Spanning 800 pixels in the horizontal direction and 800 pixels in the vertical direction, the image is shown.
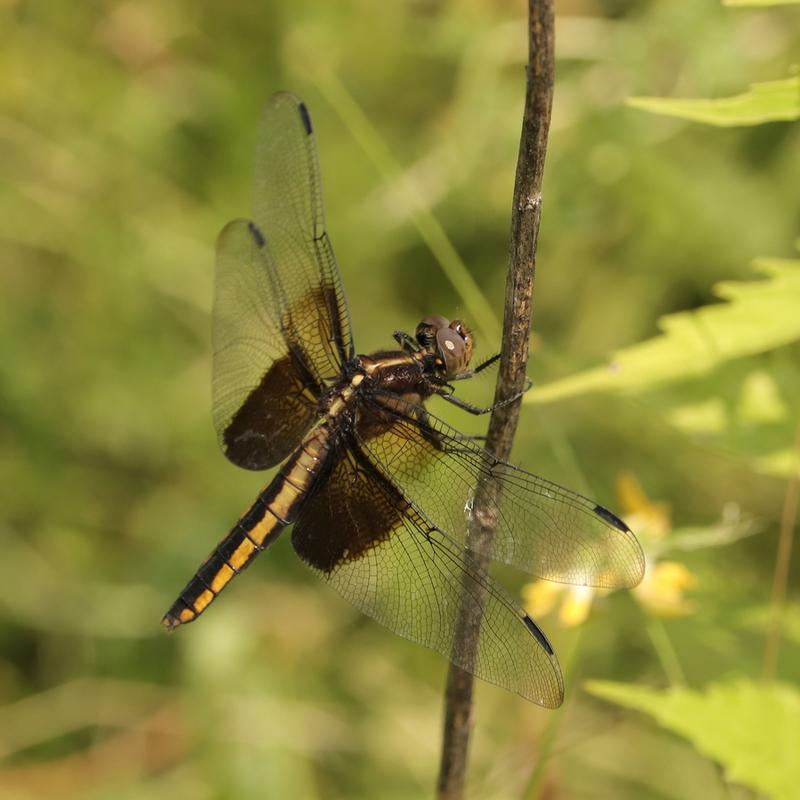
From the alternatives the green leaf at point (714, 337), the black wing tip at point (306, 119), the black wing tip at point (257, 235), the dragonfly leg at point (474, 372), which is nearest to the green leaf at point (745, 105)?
the green leaf at point (714, 337)

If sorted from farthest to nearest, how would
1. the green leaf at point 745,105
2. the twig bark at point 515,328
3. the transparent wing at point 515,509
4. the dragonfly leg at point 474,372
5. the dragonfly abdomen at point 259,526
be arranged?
1. the dragonfly abdomen at point 259,526
2. the dragonfly leg at point 474,372
3. the transparent wing at point 515,509
4. the green leaf at point 745,105
5. the twig bark at point 515,328

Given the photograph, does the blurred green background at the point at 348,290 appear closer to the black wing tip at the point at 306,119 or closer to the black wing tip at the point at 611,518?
the black wing tip at the point at 306,119

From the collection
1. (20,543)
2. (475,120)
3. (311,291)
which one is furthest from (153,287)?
(311,291)

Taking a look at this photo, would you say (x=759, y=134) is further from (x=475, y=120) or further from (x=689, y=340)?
(x=689, y=340)

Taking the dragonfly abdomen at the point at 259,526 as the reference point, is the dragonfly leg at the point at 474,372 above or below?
above

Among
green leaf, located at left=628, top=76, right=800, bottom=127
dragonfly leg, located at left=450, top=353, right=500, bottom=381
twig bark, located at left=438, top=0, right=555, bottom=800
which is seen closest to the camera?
twig bark, located at left=438, top=0, right=555, bottom=800

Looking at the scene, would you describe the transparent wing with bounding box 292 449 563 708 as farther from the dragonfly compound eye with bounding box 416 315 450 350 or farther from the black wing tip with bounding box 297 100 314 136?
the black wing tip with bounding box 297 100 314 136

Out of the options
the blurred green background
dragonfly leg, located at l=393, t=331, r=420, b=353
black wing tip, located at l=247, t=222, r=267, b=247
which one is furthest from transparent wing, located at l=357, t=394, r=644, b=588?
the blurred green background
